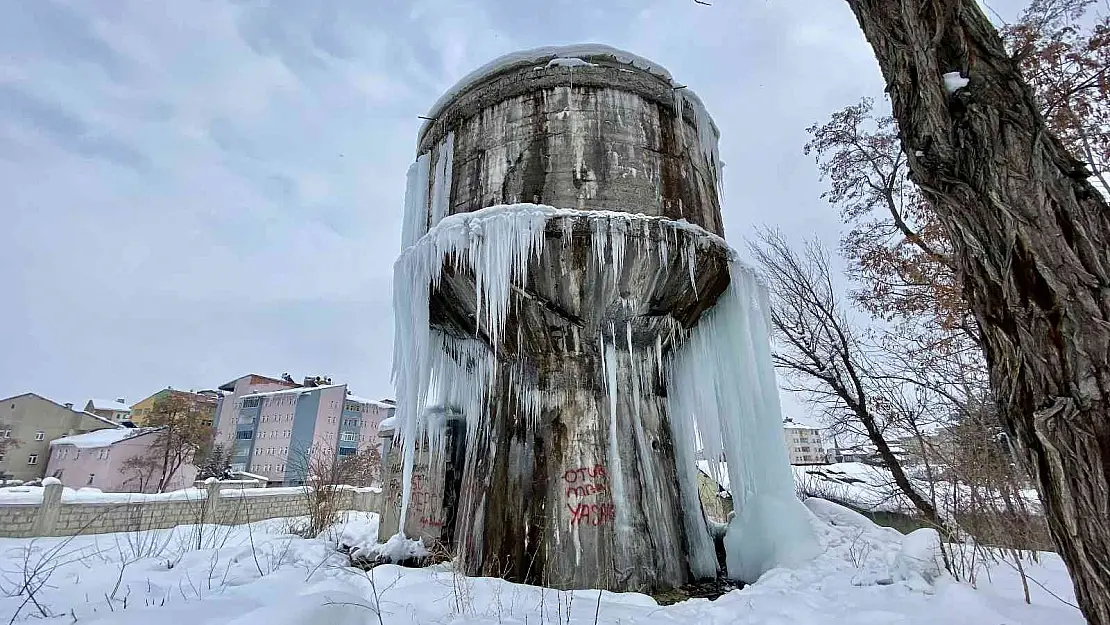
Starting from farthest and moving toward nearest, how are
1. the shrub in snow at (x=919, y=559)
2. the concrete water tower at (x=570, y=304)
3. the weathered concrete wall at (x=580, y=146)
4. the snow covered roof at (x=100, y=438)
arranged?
the snow covered roof at (x=100, y=438) → the weathered concrete wall at (x=580, y=146) → the concrete water tower at (x=570, y=304) → the shrub in snow at (x=919, y=559)

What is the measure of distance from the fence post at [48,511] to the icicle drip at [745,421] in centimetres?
1196

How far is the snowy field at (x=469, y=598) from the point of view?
3.29 m

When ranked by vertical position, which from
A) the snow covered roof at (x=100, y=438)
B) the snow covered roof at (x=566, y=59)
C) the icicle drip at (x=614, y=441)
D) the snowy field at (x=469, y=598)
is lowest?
the snowy field at (x=469, y=598)

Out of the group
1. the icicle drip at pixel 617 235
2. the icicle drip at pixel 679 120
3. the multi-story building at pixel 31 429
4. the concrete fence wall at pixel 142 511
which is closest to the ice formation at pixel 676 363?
the icicle drip at pixel 617 235

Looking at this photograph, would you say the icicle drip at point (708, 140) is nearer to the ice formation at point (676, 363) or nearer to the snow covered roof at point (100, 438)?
the ice formation at point (676, 363)

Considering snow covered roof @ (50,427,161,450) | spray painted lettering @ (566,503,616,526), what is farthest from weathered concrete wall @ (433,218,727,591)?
snow covered roof @ (50,427,161,450)

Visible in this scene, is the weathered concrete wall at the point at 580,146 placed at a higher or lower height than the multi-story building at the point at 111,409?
lower

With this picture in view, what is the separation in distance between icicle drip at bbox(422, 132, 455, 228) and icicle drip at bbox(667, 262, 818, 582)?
411 cm

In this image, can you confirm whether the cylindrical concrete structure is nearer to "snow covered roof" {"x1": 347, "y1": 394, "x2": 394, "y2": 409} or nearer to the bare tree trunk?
the bare tree trunk

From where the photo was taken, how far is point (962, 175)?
228 centimetres

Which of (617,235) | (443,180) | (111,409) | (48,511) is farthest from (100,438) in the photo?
(617,235)

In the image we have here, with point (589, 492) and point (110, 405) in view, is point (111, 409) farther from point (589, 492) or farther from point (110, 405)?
point (589, 492)

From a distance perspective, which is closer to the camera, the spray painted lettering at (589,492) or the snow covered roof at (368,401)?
the spray painted lettering at (589,492)

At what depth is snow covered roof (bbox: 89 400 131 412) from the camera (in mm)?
51062
